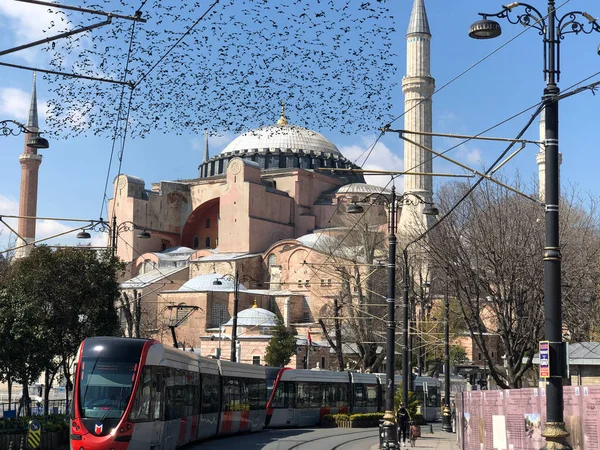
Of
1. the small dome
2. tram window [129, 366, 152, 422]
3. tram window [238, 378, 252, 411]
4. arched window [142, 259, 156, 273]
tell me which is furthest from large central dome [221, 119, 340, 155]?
tram window [129, 366, 152, 422]

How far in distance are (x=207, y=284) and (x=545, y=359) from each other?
62.1m

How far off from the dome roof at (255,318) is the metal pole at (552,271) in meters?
54.3

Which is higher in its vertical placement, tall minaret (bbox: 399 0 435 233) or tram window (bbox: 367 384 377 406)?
tall minaret (bbox: 399 0 435 233)

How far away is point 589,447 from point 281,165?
78.2m

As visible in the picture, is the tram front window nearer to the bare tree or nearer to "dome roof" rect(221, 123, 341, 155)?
the bare tree

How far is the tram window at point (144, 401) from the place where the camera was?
1518cm

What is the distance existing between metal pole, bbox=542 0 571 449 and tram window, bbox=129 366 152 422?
7.63m

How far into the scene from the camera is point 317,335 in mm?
67000

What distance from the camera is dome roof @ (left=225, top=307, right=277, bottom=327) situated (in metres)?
64.6

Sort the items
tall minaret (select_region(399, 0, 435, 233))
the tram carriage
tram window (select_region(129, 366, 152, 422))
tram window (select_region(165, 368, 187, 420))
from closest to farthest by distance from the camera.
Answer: tram window (select_region(129, 366, 152, 422)) → tram window (select_region(165, 368, 187, 420)) → the tram carriage → tall minaret (select_region(399, 0, 435, 233))

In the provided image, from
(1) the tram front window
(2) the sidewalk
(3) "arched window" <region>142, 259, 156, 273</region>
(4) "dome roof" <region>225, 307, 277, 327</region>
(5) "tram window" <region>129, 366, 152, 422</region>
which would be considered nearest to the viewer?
(1) the tram front window

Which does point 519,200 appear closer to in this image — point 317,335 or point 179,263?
point 317,335

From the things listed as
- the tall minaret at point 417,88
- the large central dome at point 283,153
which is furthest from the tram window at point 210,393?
the large central dome at point 283,153

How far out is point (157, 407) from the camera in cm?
1602
